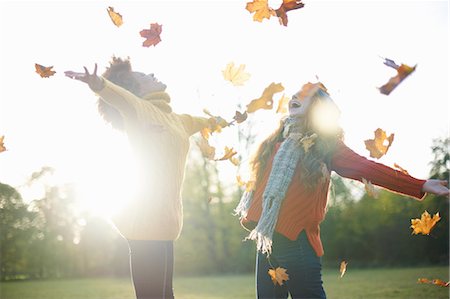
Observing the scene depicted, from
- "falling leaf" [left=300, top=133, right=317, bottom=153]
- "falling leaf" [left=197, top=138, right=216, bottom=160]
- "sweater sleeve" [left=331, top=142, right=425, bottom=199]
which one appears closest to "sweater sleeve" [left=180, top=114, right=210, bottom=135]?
"falling leaf" [left=197, top=138, right=216, bottom=160]

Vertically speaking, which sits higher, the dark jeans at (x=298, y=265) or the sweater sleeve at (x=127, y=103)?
the sweater sleeve at (x=127, y=103)

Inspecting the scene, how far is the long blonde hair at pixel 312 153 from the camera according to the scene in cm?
296

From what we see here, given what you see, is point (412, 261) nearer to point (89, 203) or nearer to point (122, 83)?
point (89, 203)

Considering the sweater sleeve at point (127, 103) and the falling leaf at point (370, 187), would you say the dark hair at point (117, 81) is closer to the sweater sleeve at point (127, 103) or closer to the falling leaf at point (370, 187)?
the sweater sleeve at point (127, 103)

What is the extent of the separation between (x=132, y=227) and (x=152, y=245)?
0.50 feet

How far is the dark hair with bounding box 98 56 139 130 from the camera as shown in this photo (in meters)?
3.02

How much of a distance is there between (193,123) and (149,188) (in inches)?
31.7

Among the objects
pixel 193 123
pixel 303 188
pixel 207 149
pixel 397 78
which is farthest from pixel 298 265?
pixel 207 149

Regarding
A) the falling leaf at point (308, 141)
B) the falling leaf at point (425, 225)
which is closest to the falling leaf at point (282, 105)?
the falling leaf at point (308, 141)

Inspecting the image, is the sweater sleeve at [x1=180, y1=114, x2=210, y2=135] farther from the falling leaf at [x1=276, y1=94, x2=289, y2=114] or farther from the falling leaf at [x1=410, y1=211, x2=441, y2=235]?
the falling leaf at [x1=410, y1=211, x2=441, y2=235]

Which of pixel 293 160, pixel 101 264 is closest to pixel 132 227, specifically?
pixel 293 160

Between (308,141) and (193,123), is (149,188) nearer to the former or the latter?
(193,123)

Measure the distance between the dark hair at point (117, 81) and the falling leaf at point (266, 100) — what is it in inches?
36.9

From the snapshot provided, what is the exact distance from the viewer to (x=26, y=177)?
27359mm
